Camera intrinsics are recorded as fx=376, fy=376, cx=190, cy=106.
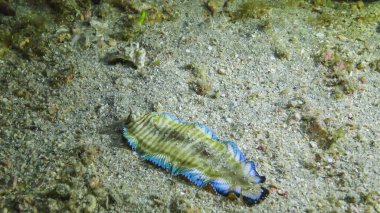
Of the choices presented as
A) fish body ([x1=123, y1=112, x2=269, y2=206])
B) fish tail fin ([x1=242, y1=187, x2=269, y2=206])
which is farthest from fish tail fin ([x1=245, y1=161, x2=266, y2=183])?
fish tail fin ([x1=242, y1=187, x2=269, y2=206])

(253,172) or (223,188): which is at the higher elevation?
(253,172)

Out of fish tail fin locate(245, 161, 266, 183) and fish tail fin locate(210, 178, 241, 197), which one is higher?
fish tail fin locate(245, 161, 266, 183)

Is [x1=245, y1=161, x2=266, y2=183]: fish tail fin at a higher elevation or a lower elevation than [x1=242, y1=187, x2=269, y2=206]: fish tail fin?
higher

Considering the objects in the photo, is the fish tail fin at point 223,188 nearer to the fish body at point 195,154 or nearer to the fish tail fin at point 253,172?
the fish body at point 195,154

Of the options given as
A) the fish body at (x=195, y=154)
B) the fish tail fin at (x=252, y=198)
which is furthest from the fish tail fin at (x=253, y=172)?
the fish tail fin at (x=252, y=198)

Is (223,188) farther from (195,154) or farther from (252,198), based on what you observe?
(195,154)

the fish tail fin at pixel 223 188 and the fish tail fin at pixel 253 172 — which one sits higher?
the fish tail fin at pixel 253 172

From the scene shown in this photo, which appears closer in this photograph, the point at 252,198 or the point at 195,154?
the point at 252,198

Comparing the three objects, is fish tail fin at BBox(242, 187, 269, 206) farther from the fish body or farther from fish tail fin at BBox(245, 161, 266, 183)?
fish tail fin at BBox(245, 161, 266, 183)

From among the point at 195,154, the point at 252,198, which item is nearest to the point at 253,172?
the point at 252,198
